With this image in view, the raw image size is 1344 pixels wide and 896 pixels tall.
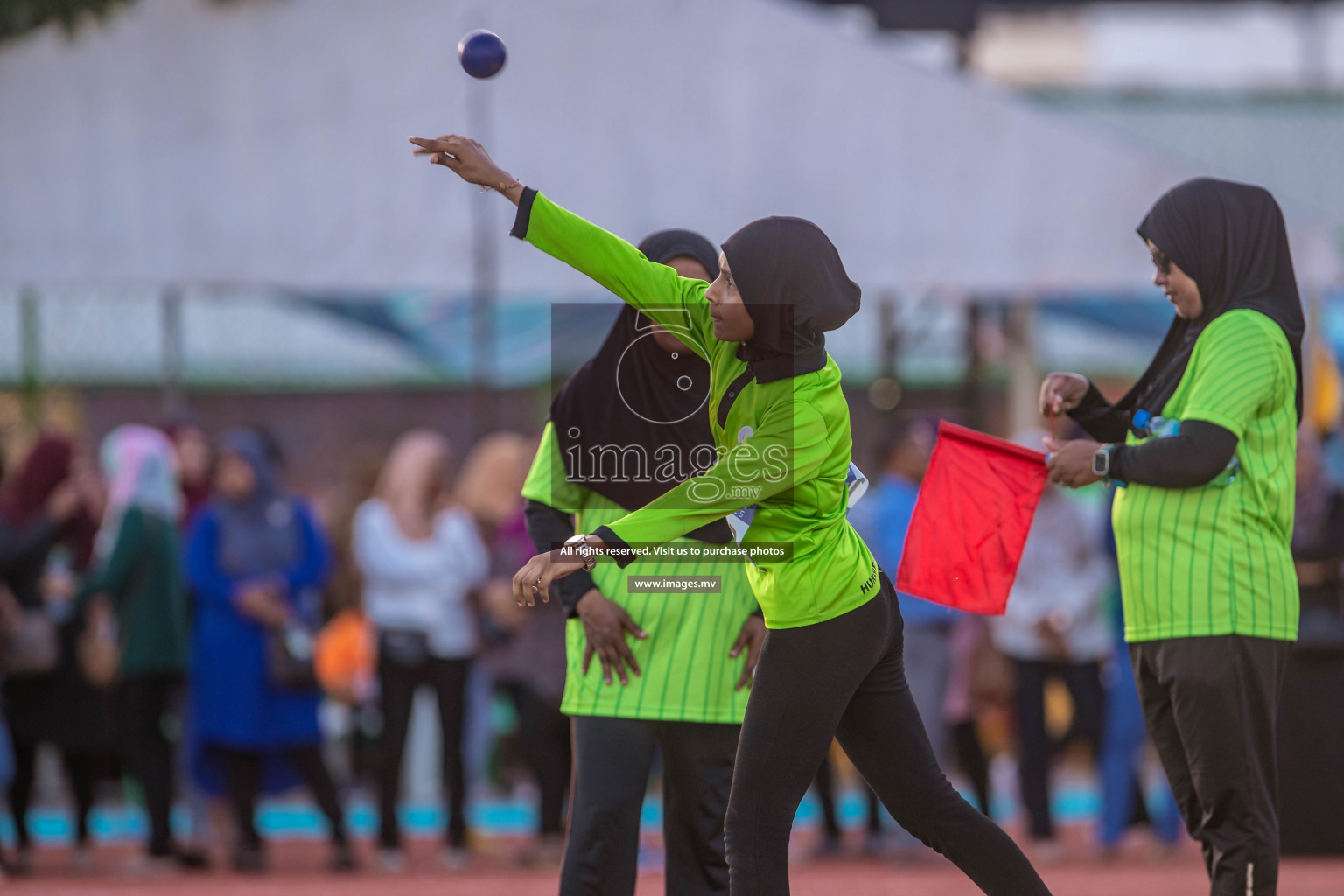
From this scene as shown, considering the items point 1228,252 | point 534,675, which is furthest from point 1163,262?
point 534,675

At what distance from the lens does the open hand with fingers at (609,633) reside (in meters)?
3.84

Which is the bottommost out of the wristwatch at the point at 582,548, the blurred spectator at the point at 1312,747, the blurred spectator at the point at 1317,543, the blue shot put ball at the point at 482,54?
the blurred spectator at the point at 1312,747

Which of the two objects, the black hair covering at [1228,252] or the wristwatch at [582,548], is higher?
the black hair covering at [1228,252]

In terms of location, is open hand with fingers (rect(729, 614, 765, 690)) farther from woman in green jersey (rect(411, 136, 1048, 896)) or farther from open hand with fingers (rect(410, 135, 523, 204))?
open hand with fingers (rect(410, 135, 523, 204))

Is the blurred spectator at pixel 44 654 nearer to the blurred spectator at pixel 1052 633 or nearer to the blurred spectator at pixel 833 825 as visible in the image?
the blurred spectator at pixel 833 825

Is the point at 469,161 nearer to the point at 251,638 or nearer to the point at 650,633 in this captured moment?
the point at 650,633

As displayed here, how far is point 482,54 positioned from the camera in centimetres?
367

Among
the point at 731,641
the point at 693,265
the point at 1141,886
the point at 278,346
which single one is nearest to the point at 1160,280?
the point at 693,265

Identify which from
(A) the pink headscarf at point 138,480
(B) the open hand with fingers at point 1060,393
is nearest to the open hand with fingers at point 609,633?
(B) the open hand with fingers at point 1060,393

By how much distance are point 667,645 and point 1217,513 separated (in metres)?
1.42

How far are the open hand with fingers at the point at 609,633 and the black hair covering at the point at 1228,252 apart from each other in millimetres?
1513

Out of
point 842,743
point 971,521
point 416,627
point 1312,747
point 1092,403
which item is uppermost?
point 1092,403

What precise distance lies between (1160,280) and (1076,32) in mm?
12970

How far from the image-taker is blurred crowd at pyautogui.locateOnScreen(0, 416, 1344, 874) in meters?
7.44
